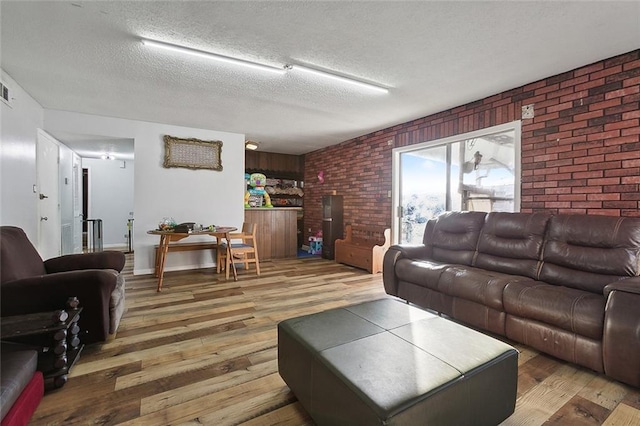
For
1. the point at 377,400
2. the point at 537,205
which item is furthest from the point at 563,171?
the point at 377,400

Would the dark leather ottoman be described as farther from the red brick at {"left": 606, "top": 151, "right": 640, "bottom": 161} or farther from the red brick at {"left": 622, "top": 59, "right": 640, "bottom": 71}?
the red brick at {"left": 622, "top": 59, "right": 640, "bottom": 71}

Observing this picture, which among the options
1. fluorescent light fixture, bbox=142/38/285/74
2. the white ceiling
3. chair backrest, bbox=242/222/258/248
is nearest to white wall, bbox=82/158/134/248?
the white ceiling

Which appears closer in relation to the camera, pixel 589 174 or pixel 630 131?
pixel 630 131

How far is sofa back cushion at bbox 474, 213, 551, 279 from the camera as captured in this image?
2.58m

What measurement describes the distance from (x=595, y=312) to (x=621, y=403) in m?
0.49

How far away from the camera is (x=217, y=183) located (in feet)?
16.6

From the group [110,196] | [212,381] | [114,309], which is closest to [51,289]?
[114,309]

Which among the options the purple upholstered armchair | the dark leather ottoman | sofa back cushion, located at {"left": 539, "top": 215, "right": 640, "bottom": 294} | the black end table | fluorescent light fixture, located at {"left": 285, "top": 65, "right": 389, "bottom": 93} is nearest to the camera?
Result: the dark leather ottoman

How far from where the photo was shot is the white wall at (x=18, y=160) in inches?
109

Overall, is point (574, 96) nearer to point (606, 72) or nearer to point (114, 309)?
point (606, 72)

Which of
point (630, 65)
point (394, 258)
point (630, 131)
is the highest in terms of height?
point (630, 65)

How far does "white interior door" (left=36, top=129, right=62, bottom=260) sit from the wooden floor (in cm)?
211

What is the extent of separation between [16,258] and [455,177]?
4.66 m

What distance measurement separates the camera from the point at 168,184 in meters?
4.67
